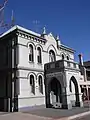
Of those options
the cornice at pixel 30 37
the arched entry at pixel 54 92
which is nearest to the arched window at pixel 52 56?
the cornice at pixel 30 37

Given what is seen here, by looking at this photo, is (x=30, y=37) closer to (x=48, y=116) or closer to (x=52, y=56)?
(x=52, y=56)

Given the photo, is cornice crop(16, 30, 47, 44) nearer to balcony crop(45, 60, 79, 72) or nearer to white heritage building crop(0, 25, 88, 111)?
white heritage building crop(0, 25, 88, 111)

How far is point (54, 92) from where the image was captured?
22719 mm

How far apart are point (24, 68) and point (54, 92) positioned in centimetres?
613

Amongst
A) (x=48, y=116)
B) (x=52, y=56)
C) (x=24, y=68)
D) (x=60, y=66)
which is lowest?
(x=48, y=116)

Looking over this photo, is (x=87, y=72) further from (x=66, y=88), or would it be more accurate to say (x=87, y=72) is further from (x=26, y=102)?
(x=26, y=102)

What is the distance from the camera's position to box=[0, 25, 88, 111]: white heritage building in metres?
18.9

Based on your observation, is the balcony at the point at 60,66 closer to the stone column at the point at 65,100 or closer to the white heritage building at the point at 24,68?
the white heritage building at the point at 24,68

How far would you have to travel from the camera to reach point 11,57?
66.0 feet

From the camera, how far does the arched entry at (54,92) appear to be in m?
21.9

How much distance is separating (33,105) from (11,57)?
21.4 ft

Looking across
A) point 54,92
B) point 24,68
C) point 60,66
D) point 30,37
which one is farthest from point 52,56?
point 24,68

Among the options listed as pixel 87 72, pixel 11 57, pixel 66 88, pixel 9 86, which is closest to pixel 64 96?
pixel 66 88

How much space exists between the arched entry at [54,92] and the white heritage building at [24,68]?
1244 millimetres
